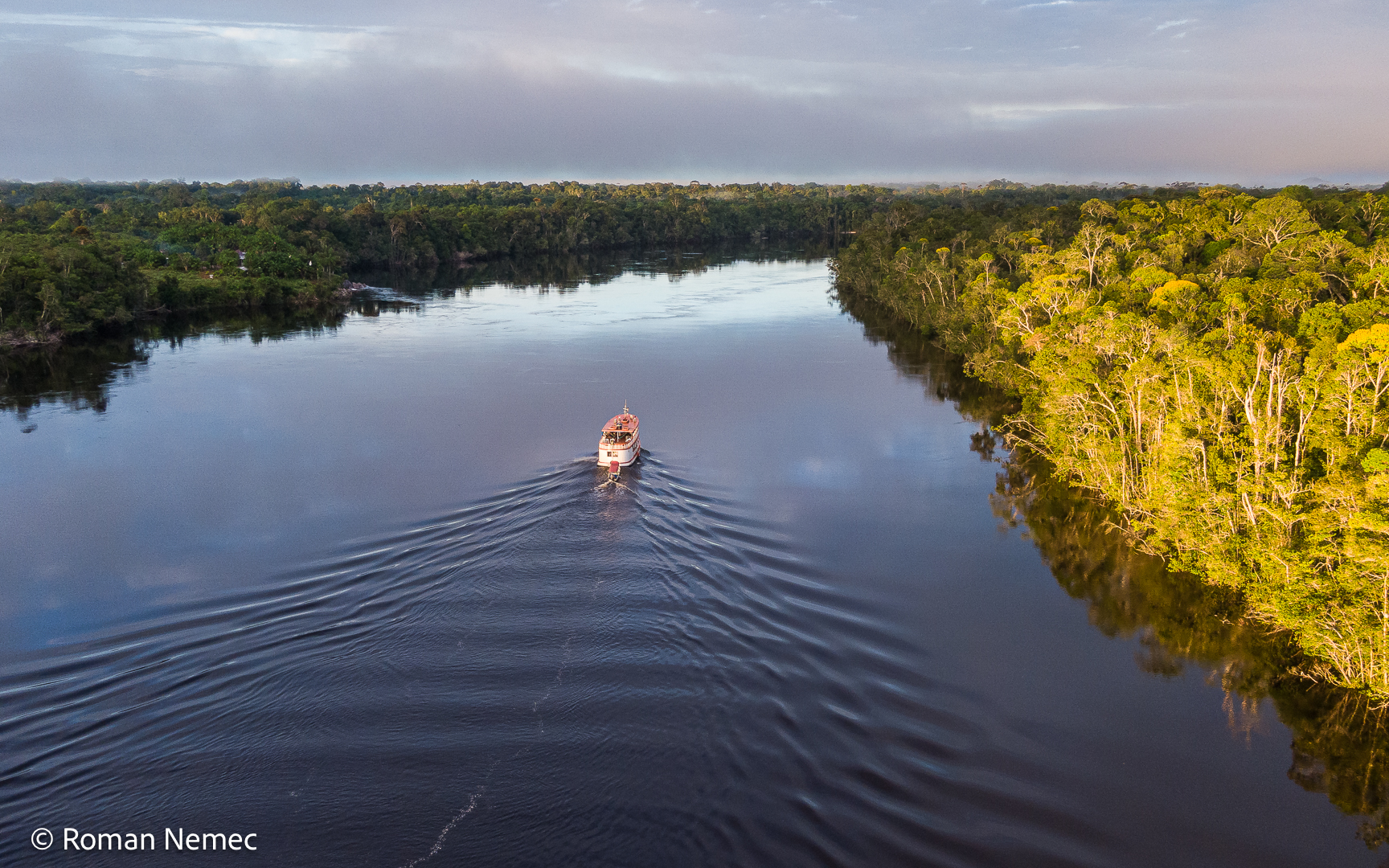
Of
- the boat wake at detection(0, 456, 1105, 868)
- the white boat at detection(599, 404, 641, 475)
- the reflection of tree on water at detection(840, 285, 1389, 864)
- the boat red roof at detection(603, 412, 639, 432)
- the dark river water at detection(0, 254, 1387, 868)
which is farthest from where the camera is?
the boat red roof at detection(603, 412, 639, 432)

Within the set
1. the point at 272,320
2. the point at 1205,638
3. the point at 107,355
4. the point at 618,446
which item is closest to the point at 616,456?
the point at 618,446

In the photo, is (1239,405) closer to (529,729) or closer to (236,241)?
(529,729)

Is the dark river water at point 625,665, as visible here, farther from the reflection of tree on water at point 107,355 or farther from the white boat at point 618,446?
the reflection of tree on water at point 107,355

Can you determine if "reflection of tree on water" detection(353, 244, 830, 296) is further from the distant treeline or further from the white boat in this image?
the white boat

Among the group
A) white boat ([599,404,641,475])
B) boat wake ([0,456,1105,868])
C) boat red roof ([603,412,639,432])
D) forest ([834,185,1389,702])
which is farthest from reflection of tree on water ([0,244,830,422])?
forest ([834,185,1389,702])

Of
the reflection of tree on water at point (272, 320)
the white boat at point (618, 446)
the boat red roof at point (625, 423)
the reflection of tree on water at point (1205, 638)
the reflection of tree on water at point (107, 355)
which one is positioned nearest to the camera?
the reflection of tree on water at point (1205, 638)

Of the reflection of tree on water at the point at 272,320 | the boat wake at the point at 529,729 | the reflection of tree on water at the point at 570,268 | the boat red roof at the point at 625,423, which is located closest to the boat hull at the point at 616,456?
the boat red roof at the point at 625,423
